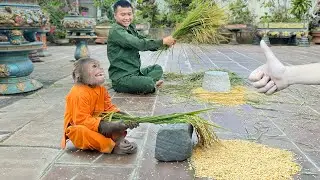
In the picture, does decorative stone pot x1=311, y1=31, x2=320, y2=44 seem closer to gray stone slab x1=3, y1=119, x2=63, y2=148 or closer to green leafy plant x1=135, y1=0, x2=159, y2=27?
green leafy plant x1=135, y1=0, x2=159, y2=27

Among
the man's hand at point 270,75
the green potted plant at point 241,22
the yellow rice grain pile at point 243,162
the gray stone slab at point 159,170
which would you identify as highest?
the green potted plant at point 241,22

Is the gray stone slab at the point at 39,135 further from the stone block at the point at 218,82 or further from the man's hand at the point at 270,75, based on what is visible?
the stone block at the point at 218,82

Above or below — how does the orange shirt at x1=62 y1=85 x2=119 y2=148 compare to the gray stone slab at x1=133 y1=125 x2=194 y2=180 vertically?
above

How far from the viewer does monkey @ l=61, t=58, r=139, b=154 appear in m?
2.46

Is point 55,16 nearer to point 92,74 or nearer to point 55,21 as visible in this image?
point 55,21

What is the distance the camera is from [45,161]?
241cm

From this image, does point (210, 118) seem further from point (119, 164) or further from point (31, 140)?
point (31, 140)

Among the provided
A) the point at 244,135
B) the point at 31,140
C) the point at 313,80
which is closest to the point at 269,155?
the point at 244,135

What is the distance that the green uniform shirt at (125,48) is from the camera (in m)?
4.14

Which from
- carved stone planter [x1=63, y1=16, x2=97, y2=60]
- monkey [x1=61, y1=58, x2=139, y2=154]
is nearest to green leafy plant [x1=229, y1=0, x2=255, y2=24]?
carved stone planter [x1=63, y1=16, x2=97, y2=60]

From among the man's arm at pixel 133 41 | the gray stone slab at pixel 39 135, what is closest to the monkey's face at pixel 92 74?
the gray stone slab at pixel 39 135

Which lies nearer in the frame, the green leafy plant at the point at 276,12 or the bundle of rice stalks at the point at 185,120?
the bundle of rice stalks at the point at 185,120

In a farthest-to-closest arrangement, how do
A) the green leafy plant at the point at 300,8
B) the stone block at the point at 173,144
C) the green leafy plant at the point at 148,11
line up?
the green leafy plant at the point at 148,11 < the green leafy plant at the point at 300,8 < the stone block at the point at 173,144

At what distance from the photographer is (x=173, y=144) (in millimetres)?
2365
